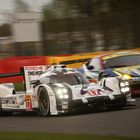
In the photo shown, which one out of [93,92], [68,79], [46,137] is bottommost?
[46,137]

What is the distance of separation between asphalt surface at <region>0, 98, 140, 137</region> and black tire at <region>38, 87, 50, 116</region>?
0.16 m

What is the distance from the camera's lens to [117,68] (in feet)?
51.7

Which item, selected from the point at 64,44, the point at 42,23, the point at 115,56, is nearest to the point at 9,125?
the point at 115,56

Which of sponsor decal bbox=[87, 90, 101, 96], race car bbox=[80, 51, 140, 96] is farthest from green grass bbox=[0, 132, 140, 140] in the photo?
race car bbox=[80, 51, 140, 96]

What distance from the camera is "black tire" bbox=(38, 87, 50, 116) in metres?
12.1

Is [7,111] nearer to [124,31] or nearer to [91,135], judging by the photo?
[91,135]

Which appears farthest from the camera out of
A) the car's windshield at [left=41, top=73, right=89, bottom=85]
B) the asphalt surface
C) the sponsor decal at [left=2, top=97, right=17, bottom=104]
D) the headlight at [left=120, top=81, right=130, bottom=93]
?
the sponsor decal at [left=2, top=97, right=17, bottom=104]

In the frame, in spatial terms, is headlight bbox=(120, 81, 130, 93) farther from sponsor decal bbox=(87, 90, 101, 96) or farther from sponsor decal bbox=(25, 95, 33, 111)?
sponsor decal bbox=(25, 95, 33, 111)

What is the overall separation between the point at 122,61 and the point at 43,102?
450 cm

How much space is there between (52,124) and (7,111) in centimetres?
326

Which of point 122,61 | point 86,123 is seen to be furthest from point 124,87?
point 122,61

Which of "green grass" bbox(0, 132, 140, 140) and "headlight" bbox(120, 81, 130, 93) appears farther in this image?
"headlight" bbox(120, 81, 130, 93)

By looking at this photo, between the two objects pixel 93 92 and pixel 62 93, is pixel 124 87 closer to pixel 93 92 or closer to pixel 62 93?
pixel 93 92

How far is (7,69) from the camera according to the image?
2239 cm
